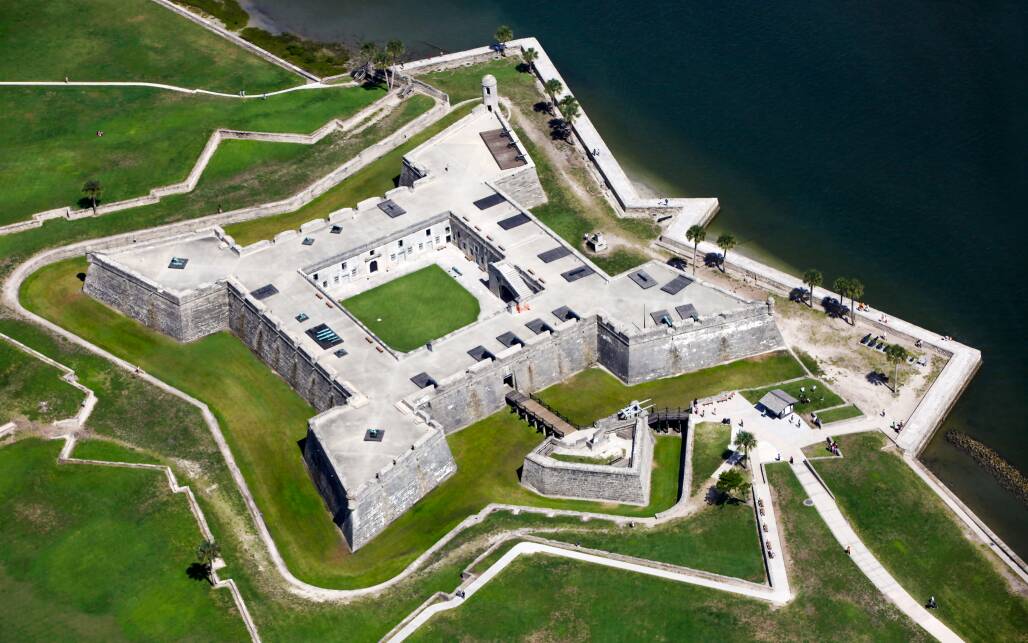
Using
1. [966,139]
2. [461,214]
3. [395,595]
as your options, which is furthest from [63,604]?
[966,139]

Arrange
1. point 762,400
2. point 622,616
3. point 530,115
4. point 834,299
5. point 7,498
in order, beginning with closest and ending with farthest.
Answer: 1. point 622,616
2. point 7,498
3. point 762,400
4. point 834,299
5. point 530,115

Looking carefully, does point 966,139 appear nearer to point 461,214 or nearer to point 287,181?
point 461,214

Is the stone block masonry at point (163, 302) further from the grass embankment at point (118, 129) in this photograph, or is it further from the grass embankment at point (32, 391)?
the grass embankment at point (118, 129)

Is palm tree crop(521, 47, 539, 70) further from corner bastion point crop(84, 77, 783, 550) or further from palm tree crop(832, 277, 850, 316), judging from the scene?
palm tree crop(832, 277, 850, 316)

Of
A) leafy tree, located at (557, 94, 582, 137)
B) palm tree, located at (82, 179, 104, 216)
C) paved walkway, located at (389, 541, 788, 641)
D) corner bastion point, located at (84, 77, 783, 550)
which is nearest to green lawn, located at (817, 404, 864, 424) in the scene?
corner bastion point, located at (84, 77, 783, 550)

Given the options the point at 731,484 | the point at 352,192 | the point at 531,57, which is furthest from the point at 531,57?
the point at 731,484

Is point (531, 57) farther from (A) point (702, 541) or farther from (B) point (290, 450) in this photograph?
(A) point (702, 541)

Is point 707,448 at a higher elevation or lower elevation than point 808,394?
lower
